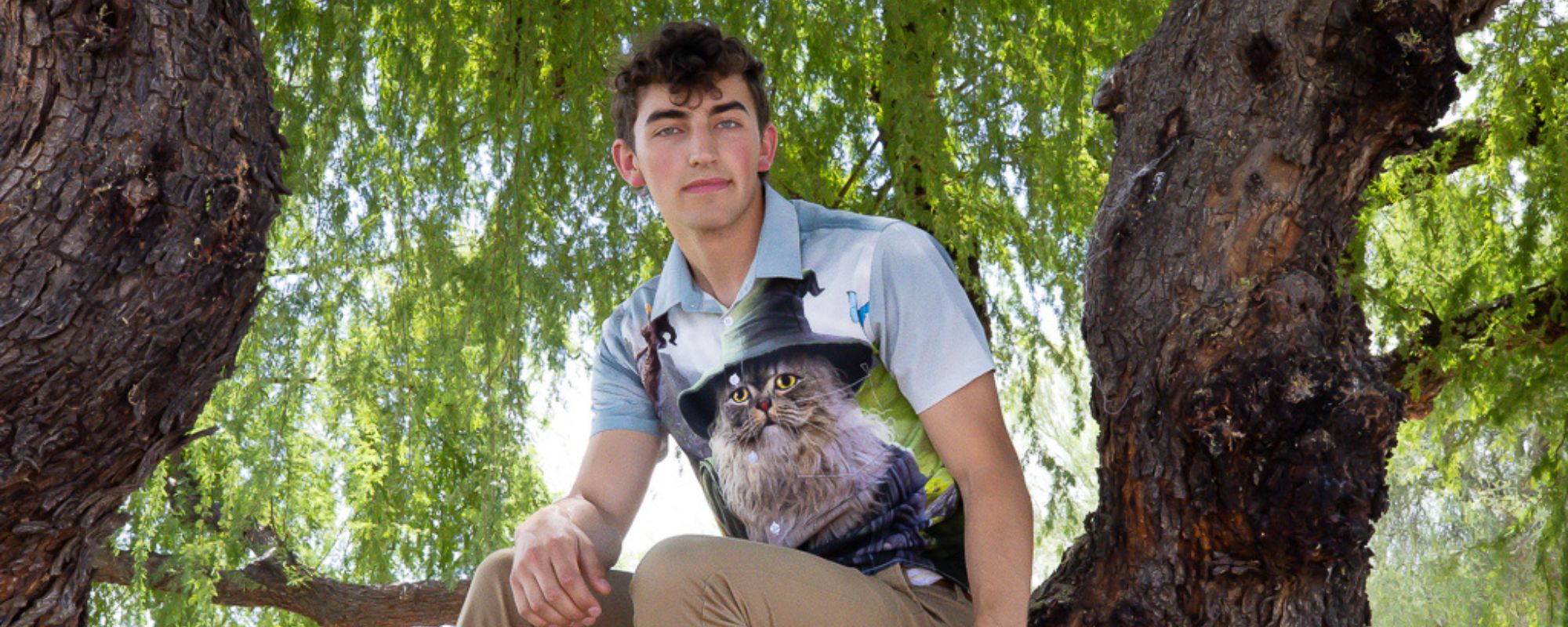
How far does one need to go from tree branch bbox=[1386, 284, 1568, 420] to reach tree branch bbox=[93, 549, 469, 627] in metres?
2.86

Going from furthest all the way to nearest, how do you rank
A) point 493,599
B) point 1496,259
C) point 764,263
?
point 1496,259, point 764,263, point 493,599

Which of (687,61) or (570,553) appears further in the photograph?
(687,61)

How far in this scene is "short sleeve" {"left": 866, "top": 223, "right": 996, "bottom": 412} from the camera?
6.26 feet

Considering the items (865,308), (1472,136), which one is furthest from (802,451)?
(1472,136)

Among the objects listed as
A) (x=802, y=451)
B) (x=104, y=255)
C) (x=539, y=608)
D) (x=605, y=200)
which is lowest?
(x=539, y=608)

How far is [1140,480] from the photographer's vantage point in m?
2.14

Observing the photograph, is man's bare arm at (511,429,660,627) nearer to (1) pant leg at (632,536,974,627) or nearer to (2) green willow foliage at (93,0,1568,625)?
(1) pant leg at (632,536,974,627)

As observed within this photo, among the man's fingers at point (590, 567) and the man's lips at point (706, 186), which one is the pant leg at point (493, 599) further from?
the man's lips at point (706, 186)

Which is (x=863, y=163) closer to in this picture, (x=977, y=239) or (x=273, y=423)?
(x=977, y=239)

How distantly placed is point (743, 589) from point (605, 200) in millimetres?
1810

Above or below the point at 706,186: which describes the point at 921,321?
below

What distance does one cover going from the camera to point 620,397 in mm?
2293

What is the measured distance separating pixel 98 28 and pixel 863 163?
211 centimetres

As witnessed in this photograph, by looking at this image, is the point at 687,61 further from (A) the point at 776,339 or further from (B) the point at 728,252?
(A) the point at 776,339
